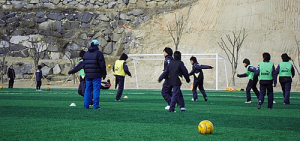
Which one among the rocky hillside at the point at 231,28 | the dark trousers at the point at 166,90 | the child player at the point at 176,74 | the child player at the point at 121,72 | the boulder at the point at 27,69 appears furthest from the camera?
the boulder at the point at 27,69

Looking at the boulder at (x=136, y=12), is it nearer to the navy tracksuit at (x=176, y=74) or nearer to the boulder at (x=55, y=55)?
the boulder at (x=55, y=55)

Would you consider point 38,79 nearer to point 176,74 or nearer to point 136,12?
point 176,74

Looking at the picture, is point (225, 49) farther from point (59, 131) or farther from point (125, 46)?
point (59, 131)

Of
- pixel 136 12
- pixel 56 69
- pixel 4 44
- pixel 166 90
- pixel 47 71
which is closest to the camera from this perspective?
pixel 166 90

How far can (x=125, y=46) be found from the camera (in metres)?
49.0

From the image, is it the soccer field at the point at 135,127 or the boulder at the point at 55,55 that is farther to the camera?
the boulder at the point at 55,55

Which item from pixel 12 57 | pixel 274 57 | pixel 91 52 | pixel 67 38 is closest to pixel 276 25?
pixel 274 57

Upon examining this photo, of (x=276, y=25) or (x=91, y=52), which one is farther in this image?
(x=276, y=25)

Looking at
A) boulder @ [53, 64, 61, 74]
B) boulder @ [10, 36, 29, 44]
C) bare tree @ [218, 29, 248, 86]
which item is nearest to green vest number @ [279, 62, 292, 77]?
bare tree @ [218, 29, 248, 86]

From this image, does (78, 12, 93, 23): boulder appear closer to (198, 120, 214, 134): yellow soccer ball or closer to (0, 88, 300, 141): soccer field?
(0, 88, 300, 141): soccer field

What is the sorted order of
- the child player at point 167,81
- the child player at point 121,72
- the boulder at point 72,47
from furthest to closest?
the boulder at point 72,47
the child player at point 121,72
the child player at point 167,81

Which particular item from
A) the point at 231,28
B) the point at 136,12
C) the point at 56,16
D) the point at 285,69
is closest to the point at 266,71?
the point at 285,69

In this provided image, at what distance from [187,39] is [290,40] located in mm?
10809

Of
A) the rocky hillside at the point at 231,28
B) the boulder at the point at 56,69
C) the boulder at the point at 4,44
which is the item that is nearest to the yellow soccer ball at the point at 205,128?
the rocky hillside at the point at 231,28
